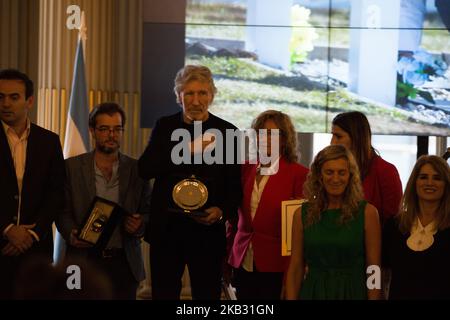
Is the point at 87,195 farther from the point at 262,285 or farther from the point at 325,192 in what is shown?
the point at 325,192

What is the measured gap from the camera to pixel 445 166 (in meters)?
3.38

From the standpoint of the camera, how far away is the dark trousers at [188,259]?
3670 millimetres

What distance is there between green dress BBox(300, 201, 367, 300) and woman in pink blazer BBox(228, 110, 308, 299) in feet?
1.37

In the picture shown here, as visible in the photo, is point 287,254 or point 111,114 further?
point 111,114

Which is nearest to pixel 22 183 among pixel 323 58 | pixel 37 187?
pixel 37 187

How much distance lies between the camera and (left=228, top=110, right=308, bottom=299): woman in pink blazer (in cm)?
380

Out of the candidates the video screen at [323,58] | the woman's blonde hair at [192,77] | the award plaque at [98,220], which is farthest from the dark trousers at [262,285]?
the video screen at [323,58]

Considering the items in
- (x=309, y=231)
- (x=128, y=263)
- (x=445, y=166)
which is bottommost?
(x=128, y=263)

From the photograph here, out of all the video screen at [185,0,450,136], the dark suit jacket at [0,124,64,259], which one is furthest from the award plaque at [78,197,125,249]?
the video screen at [185,0,450,136]

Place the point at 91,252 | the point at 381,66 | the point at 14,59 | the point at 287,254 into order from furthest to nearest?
1. the point at 381,66
2. the point at 14,59
3. the point at 91,252
4. the point at 287,254

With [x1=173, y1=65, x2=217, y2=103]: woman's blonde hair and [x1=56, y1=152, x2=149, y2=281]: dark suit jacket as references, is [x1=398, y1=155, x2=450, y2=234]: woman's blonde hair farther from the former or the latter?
[x1=56, y1=152, x2=149, y2=281]: dark suit jacket

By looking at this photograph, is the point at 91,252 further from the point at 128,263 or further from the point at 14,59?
the point at 14,59

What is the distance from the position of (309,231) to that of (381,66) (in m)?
3.19

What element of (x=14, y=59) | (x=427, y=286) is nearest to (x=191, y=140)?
(x=427, y=286)
